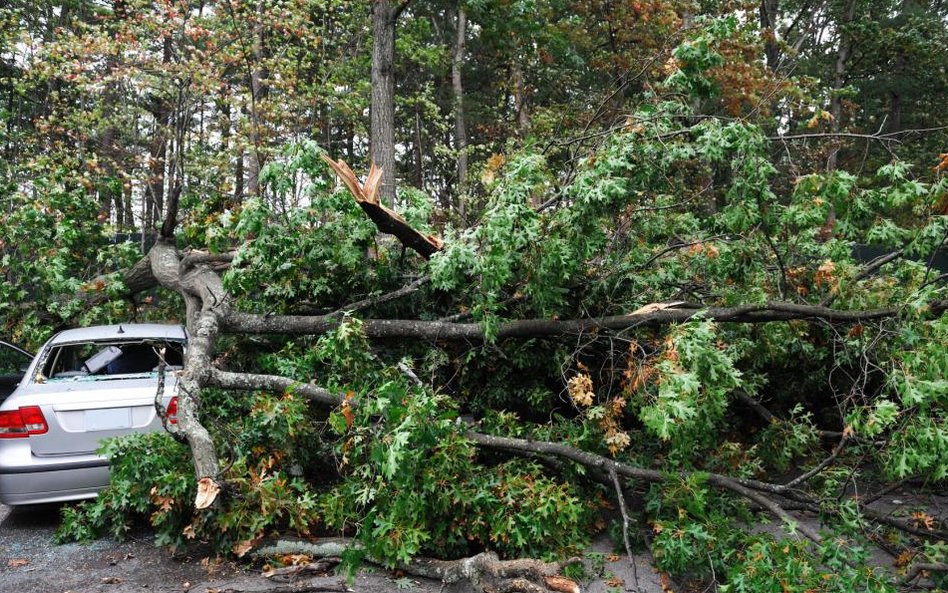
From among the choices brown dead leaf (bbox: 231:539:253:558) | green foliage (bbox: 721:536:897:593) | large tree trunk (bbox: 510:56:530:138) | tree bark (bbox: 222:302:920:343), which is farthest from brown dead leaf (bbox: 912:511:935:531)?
large tree trunk (bbox: 510:56:530:138)

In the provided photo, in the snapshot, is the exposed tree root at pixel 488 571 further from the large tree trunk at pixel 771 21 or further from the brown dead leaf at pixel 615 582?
the large tree trunk at pixel 771 21

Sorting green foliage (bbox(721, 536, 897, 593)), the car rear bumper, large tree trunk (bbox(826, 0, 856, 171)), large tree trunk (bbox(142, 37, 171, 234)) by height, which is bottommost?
green foliage (bbox(721, 536, 897, 593))

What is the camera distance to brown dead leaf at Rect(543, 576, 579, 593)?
3.95m

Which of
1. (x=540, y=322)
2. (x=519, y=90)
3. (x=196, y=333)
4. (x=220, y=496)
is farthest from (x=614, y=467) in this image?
(x=519, y=90)

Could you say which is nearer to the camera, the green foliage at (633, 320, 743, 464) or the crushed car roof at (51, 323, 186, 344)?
the green foliage at (633, 320, 743, 464)

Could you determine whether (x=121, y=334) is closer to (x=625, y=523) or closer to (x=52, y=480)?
(x=52, y=480)

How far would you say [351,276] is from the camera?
21.1 ft

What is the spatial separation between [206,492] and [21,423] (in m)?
1.95

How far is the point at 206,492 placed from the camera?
4016mm

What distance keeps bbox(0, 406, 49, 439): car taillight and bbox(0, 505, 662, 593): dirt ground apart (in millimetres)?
822

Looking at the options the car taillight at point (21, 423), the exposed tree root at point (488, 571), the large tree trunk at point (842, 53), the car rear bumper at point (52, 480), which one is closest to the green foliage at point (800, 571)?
the exposed tree root at point (488, 571)

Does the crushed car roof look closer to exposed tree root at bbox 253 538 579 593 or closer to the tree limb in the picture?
exposed tree root at bbox 253 538 579 593

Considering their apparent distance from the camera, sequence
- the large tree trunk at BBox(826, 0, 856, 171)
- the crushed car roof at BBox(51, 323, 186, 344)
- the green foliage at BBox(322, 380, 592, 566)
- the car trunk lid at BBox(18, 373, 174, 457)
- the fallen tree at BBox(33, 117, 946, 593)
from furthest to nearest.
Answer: the large tree trunk at BBox(826, 0, 856, 171) < the crushed car roof at BBox(51, 323, 186, 344) < the car trunk lid at BBox(18, 373, 174, 457) < the fallen tree at BBox(33, 117, 946, 593) < the green foliage at BBox(322, 380, 592, 566)

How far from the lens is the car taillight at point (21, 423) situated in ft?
16.0
